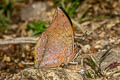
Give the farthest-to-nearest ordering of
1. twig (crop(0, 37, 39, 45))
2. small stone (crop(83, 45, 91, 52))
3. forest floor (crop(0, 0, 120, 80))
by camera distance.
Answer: twig (crop(0, 37, 39, 45)), small stone (crop(83, 45, 91, 52)), forest floor (crop(0, 0, 120, 80))

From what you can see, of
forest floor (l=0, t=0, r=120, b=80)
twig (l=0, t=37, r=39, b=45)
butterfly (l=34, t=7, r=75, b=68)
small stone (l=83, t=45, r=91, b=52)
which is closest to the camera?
butterfly (l=34, t=7, r=75, b=68)

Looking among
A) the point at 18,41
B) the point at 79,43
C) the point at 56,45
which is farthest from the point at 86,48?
the point at 18,41

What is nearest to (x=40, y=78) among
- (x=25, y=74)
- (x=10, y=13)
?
(x=25, y=74)

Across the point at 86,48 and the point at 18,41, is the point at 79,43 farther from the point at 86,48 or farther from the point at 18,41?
the point at 18,41

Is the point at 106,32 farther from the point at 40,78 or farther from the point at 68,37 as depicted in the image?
the point at 40,78

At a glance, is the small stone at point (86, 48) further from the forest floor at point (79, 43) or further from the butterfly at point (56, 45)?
the butterfly at point (56, 45)

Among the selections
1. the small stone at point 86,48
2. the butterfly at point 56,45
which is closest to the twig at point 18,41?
the small stone at point 86,48

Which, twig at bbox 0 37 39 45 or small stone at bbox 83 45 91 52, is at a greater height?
twig at bbox 0 37 39 45

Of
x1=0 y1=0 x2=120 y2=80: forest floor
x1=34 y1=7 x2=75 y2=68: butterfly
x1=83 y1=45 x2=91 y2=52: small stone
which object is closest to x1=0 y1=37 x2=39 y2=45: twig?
x1=0 y1=0 x2=120 y2=80: forest floor

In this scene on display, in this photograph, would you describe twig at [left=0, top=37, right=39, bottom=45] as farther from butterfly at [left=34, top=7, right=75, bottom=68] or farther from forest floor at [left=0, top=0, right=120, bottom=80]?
butterfly at [left=34, top=7, right=75, bottom=68]

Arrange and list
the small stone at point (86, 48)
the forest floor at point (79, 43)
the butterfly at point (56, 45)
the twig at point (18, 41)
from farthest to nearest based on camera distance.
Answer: the twig at point (18, 41), the small stone at point (86, 48), the forest floor at point (79, 43), the butterfly at point (56, 45)
